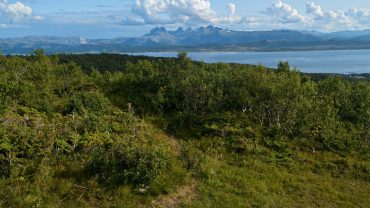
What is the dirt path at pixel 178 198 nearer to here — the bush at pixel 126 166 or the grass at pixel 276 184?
the grass at pixel 276 184


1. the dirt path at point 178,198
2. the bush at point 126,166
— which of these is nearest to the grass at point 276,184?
the dirt path at point 178,198

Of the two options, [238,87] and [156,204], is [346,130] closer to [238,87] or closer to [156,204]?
[238,87]

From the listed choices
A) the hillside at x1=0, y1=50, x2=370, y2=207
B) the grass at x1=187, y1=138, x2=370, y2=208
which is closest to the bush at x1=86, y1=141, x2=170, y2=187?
the hillside at x1=0, y1=50, x2=370, y2=207

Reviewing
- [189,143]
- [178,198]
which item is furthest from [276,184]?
[189,143]

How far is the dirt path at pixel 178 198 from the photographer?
29.0ft

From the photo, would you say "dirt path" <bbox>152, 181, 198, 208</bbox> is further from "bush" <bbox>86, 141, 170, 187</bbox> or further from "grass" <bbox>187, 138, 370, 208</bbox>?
"bush" <bbox>86, 141, 170, 187</bbox>

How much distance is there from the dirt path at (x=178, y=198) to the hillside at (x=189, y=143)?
0.08ft

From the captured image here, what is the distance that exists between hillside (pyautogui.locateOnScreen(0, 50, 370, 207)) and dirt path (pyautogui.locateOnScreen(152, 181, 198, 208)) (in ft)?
0.08

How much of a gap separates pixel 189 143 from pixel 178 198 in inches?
144

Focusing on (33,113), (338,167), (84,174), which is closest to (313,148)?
Result: (338,167)

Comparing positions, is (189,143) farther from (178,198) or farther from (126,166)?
(126,166)

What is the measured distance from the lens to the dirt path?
8844mm

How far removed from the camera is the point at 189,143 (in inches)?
501

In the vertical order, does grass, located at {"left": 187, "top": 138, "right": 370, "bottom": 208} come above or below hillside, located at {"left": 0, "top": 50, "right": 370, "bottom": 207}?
below
